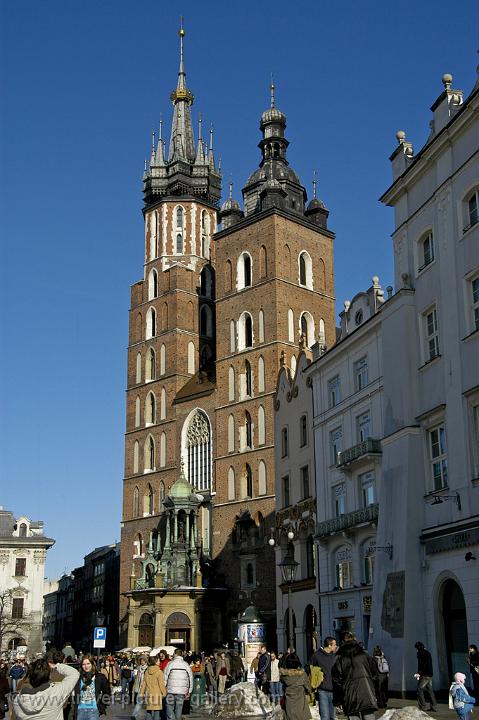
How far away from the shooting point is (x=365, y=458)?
29.3 m

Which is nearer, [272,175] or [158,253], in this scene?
[272,175]

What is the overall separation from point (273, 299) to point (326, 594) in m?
25.2

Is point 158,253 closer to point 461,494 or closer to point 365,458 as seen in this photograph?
point 365,458

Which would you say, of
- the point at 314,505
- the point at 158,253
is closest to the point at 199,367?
the point at 158,253

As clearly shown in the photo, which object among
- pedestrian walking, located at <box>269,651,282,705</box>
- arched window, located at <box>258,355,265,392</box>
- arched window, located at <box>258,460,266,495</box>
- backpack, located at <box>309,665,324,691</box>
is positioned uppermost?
arched window, located at <box>258,355,265,392</box>

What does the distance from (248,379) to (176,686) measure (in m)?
Answer: 41.7

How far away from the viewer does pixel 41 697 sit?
7617 millimetres

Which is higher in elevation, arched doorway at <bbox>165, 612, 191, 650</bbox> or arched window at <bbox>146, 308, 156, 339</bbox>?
arched window at <bbox>146, 308, 156, 339</bbox>

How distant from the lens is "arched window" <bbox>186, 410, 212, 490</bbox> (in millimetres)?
57156

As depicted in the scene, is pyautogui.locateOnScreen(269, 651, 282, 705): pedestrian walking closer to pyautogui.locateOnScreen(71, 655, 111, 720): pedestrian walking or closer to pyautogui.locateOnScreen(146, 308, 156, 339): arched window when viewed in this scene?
pyautogui.locateOnScreen(71, 655, 111, 720): pedestrian walking

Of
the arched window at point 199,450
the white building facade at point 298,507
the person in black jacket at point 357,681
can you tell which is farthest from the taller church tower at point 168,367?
the person in black jacket at point 357,681

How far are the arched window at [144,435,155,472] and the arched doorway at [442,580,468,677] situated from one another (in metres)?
40.8

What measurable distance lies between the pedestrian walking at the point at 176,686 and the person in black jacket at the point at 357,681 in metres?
3.74

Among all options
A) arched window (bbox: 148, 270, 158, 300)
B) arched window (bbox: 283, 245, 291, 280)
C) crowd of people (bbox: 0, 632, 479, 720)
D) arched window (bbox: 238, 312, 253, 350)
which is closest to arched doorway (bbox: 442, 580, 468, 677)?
crowd of people (bbox: 0, 632, 479, 720)
